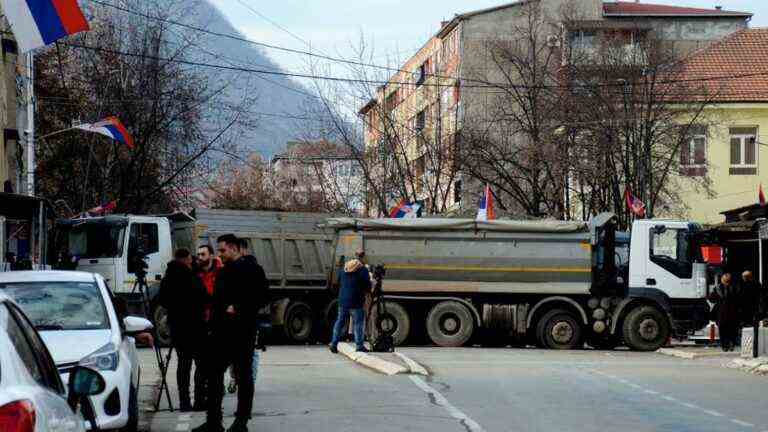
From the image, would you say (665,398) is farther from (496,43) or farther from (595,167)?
(496,43)

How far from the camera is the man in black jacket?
13.0 meters

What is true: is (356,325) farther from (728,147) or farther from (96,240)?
(728,147)

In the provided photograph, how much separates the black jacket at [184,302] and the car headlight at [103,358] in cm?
270

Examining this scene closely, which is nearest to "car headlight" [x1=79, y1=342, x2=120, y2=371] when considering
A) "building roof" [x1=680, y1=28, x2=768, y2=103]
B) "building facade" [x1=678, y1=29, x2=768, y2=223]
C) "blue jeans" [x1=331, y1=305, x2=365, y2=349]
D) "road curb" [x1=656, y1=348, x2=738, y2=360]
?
"blue jeans" [x1=331, y1=305, x2=365, y2=349]

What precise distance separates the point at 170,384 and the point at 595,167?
30.2 meters

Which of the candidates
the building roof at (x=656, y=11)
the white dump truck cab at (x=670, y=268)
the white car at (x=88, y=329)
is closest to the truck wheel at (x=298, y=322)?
the white dump truck cab at (x=670, y=268)

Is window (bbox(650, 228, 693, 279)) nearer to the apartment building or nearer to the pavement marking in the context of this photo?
the pavement marking

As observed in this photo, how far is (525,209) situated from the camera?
5197 cm

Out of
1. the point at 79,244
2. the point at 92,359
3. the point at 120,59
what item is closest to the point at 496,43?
the point at 120,59

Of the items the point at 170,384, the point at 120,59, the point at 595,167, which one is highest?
the point at 120,59

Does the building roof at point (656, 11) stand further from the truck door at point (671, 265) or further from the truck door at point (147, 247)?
the truck door at point (147, 247)

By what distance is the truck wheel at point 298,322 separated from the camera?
32656 millimetres

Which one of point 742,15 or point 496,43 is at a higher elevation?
point 742,15

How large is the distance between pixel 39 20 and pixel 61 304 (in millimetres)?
8257
